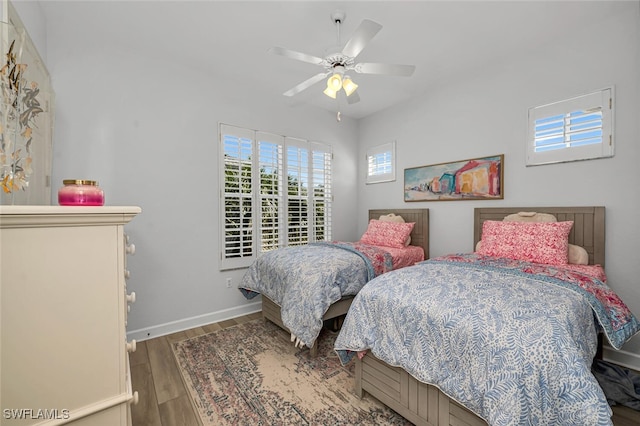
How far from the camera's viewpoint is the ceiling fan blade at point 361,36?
1.74m

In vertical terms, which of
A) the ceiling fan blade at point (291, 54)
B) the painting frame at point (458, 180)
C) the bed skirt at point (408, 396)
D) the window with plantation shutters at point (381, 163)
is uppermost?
the ceiling fan blade at point (291, 54)

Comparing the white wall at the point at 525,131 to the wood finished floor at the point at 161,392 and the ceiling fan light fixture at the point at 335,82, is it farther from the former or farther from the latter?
the ceiling fan light fixture at the point at 335,82

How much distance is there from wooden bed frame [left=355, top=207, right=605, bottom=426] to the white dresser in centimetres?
133

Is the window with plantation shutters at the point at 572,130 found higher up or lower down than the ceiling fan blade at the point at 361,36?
lower down

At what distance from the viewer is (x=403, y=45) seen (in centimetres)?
261

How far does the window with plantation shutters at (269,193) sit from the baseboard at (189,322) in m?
0.54

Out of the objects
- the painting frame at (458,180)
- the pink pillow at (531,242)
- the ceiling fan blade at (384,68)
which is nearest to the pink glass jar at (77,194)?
the ceiling fan blade at (384,68)

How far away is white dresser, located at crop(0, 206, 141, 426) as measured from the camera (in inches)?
31.9

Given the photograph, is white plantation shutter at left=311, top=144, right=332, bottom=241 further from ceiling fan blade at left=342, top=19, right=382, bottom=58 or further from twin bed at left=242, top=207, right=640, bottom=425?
ceiling fan blade at left=342, top=19, right=382, bottom=58

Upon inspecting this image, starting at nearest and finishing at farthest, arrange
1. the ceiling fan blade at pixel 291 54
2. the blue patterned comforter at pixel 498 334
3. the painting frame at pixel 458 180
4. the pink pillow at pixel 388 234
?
the blue patterned comforter at pixel 498 334, the ceiling fan blade at pixel 291 54, the painting frame at pixel 458 180, the pink pillow at pixel 388 234

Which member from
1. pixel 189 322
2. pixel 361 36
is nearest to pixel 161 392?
pixel 189 322

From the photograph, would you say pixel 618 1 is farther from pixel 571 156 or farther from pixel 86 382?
pixel 86 382

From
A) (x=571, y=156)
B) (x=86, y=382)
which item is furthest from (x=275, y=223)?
(x=571, y=156)

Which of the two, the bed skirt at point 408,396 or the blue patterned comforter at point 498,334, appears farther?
the bed skirt at point 408,396
